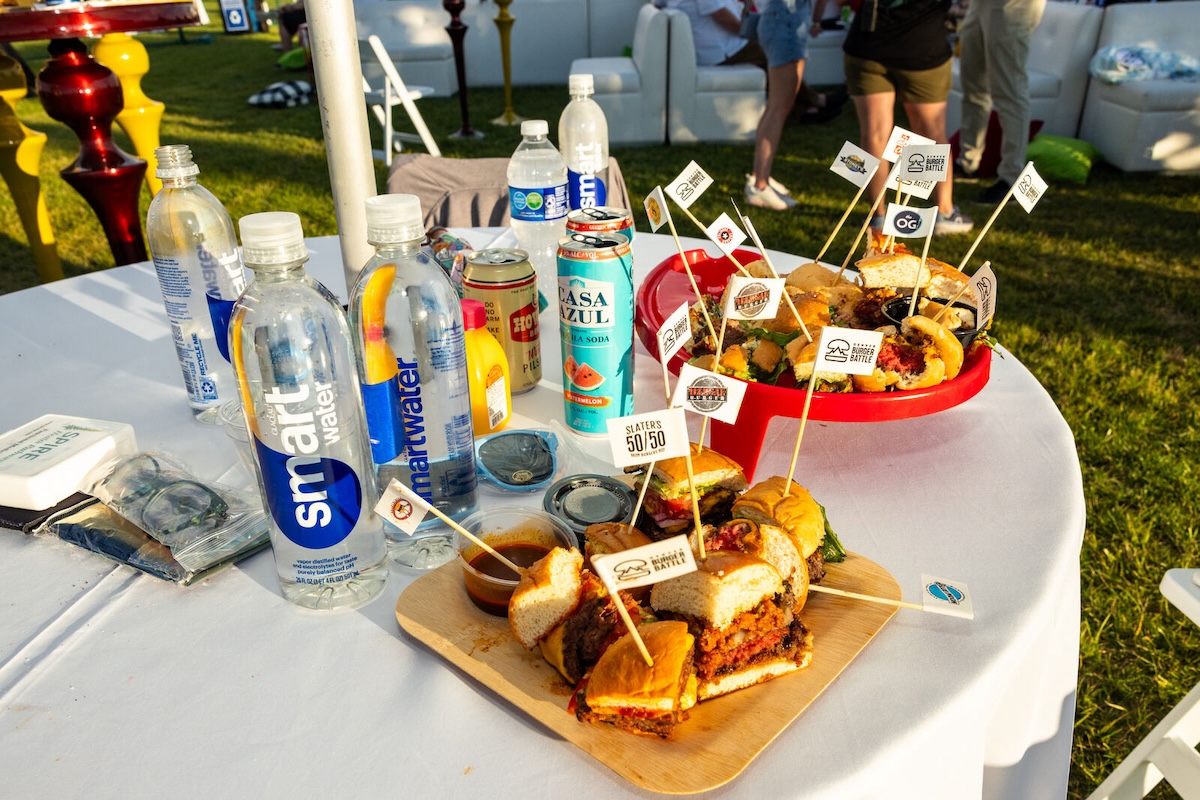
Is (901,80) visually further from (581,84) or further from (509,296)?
(509,296)

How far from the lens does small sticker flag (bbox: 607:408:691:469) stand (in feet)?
2.83

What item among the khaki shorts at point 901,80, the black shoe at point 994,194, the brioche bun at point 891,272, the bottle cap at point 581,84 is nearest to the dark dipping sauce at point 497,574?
the brioche bun at point 891,272

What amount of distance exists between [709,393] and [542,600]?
0.33 m

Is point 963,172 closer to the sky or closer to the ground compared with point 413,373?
closer to the ground

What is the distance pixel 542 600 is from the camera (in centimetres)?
89

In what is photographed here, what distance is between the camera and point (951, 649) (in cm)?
95

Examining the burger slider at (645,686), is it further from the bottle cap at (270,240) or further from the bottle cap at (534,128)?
the bottle cap at (534,128)

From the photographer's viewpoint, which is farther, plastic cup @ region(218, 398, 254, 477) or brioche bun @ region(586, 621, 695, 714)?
plastic cup @ region(218, 398, 254, 477)

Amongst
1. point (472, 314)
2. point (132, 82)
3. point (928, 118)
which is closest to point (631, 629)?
point (472, 314)

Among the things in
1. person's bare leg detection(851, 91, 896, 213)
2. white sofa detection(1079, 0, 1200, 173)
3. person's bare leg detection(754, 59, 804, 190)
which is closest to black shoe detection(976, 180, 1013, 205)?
white sofa detection(1079, 0, 1200, 173)

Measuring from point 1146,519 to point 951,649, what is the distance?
2263 mm

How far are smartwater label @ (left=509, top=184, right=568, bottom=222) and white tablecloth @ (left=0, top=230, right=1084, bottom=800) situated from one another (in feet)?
2.08

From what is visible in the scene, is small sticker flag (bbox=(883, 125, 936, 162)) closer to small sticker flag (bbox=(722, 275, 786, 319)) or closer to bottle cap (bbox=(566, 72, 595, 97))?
small sticker flag (bbox=(722, 275, 786, 319))

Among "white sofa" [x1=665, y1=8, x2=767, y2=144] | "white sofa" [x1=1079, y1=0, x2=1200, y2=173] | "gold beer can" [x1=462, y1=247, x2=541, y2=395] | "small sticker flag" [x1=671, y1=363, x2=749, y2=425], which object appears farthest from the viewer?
"white sofa" [x1=665, y1=8, x2=767, y2=144]
